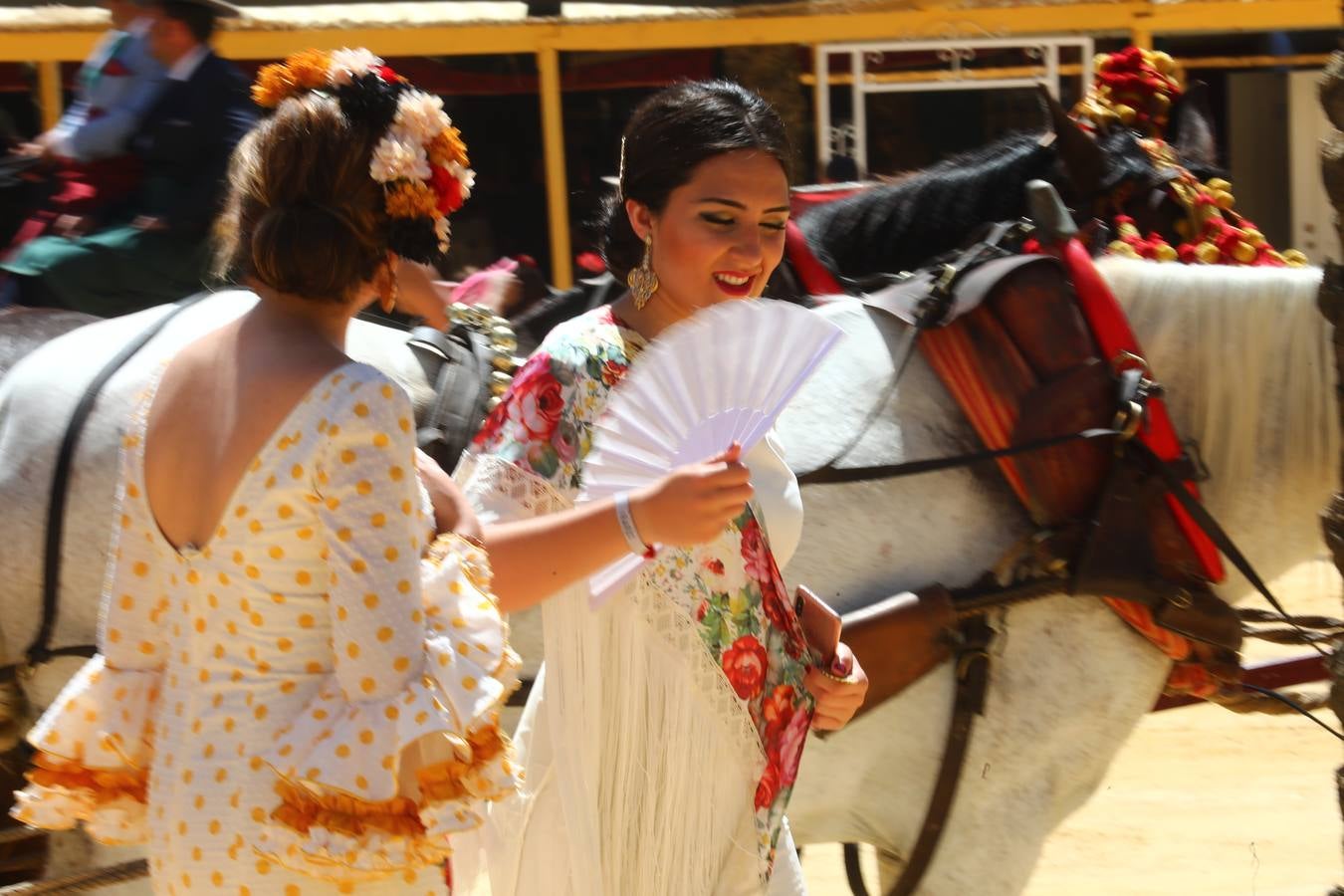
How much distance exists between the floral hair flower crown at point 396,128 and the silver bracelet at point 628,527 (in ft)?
1.07

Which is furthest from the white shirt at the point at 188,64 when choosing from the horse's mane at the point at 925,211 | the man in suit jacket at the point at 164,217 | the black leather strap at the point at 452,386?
the horse's mane at the point at 925,211

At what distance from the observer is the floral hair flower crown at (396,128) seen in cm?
147

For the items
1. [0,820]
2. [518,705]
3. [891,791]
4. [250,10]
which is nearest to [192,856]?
[518,705]

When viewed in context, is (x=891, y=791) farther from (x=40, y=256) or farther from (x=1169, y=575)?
(x=40, y=256)

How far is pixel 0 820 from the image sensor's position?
9.94 ft

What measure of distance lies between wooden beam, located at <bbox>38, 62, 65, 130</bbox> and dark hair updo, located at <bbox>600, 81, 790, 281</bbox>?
20.2ft

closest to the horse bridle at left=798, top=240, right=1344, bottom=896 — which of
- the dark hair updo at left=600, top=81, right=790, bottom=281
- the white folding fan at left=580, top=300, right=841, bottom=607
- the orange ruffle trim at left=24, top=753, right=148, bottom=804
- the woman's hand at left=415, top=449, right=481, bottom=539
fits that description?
the dark hair updo at left=600, top=81, right=790, bottom=281

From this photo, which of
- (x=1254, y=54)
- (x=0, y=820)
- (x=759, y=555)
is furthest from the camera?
(x=1254, y=54)

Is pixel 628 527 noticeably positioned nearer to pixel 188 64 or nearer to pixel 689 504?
pixel 689 504

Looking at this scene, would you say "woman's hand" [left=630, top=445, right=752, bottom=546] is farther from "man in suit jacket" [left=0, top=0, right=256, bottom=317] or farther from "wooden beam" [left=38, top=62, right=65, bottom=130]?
"wooden beam" [left=38, top=62, right=65, bottom=130]

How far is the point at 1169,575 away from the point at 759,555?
3.95 feet

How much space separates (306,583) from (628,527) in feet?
1.13

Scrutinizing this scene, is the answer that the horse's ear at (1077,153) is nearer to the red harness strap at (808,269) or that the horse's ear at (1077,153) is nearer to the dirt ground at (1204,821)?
the red harness strap at (808,269)

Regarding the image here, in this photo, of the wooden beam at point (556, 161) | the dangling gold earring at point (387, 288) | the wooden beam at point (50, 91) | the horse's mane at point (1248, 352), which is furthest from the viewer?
the wooden beam at point (556, 161)
